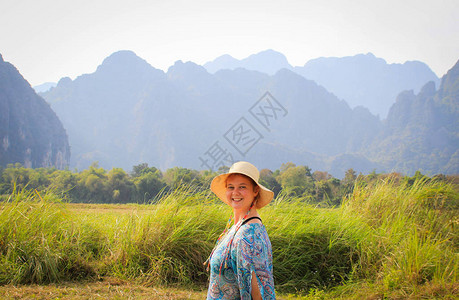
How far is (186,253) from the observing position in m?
4.49

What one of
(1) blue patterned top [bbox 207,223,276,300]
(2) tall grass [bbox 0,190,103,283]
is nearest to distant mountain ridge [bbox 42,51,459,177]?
(2) tall grass [bbox 0,190,103,283]

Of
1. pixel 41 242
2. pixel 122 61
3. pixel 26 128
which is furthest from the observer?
pixel 122 61

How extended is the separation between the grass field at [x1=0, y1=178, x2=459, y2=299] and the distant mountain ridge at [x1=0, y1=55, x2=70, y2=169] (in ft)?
280

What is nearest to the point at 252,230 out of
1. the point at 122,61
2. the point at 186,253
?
the point at 186,253

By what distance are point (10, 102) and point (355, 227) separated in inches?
3885

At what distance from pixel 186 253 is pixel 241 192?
9.09 ft

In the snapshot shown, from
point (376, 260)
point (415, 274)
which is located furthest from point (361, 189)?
point (415, 274)

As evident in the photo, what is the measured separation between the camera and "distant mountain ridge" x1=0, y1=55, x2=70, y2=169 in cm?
7923

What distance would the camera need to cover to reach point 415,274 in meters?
4.00

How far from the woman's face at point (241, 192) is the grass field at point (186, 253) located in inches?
81.1

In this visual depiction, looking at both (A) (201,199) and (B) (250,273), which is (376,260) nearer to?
(A) (201,199)

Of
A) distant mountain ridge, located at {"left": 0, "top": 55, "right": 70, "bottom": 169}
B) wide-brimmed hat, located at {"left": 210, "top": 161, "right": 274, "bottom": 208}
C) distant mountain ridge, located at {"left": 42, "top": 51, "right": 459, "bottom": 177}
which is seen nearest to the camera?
wide-brimmed hat, located at {"left": 210, "top": 161, "right": 274, "bottom": 208}

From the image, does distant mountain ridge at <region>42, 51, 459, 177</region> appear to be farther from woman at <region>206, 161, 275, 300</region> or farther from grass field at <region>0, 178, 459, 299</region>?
woman at <region>206, 161, 275, 300</region>

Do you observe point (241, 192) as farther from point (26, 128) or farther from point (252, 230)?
point (26, 128)
